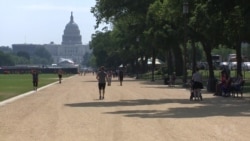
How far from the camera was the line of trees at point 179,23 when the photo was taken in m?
33.0

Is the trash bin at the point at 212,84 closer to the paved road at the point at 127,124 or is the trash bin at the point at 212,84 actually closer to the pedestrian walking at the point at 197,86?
the pedestrian walking at the point at 197,86

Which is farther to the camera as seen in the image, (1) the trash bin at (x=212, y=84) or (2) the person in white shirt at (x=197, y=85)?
(1) the trash bin at (x=212, y=84)

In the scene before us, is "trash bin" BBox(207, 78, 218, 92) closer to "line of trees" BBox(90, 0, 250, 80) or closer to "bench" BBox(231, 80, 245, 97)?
"line of trees" BBox(90, 0, 250, 80)

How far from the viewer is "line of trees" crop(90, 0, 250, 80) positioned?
33.0 m

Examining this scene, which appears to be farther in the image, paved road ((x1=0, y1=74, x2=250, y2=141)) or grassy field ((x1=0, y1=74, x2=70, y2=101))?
grassy field ((x1=0, y1=74, x2=70, y2=101))

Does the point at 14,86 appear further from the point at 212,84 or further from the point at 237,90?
the point at 237,90

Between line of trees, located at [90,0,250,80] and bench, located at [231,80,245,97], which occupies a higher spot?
line of trees, located at [90,0,250,80]

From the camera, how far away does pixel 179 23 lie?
5259cm

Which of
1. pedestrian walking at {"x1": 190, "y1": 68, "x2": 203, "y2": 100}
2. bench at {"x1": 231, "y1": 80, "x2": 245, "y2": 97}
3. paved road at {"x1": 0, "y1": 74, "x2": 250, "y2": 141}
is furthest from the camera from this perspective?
bench at {"x1": 231, "y1": 80, "x2": 245, "y2": 97}

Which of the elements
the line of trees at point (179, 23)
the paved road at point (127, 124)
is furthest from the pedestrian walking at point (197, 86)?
the paved road at point (127, 124)

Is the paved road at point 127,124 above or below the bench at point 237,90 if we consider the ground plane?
below

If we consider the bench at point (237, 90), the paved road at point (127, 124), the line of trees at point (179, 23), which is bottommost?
the paved road at point (127, 124)

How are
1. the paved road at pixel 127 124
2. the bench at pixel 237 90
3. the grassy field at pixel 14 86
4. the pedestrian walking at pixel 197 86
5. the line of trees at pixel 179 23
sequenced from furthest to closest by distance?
the grassy field at pixel 14 86
the bench at pixel 237 90
the line of trees at pixel 179 23
the pedestrian walking at pixel 197 86
the paved road at pixel 127 124

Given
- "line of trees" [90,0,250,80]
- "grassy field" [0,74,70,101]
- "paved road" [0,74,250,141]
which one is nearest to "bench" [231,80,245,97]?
"line of trees" [90,0,250,80]
